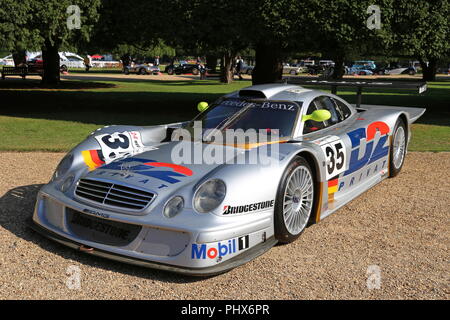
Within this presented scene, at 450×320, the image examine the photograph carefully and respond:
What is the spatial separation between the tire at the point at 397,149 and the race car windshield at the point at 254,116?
7.01ft

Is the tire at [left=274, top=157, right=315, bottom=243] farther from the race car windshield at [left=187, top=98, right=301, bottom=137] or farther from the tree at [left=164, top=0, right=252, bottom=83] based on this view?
the tree at [left=164, top=0, right=252, bottom=83]

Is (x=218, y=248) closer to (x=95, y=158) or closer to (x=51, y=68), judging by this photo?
(x=95, y=158)

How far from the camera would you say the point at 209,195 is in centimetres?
390

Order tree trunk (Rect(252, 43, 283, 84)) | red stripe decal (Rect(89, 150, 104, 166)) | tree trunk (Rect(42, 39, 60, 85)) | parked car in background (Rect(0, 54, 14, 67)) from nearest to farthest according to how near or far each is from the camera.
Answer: red stripe decal (Rect(89, 150, 104, 166)), tree trunk (Rect(252, 43, 283, 84)), tree trunk (Rect(42, 39, 60, 85)), parked car in background (Rect(0, 54, 14, 67))

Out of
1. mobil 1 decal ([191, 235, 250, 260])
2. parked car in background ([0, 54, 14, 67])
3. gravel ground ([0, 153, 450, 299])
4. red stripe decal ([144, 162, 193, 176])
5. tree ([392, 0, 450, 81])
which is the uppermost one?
parked car in background ([0, 54, 14, 67])

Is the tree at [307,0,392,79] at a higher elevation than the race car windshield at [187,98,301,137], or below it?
higher

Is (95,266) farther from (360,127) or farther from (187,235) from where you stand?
(360,127)

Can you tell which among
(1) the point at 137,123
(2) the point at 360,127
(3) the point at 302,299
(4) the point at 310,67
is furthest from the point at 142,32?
(4) the point at 310,67

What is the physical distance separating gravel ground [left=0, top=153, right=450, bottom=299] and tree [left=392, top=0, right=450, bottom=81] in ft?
23.0

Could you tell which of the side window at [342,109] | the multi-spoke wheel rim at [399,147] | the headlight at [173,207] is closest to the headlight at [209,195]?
the headlight at [173,207]

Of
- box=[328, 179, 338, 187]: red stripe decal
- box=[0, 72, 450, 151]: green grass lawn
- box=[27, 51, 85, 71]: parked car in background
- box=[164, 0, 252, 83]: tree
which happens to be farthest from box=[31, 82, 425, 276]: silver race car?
box=[27, 51, 85, 71]: parked car in background

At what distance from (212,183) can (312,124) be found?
1.85 m

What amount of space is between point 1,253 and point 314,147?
9.96ft

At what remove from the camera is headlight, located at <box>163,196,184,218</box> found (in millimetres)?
3808
